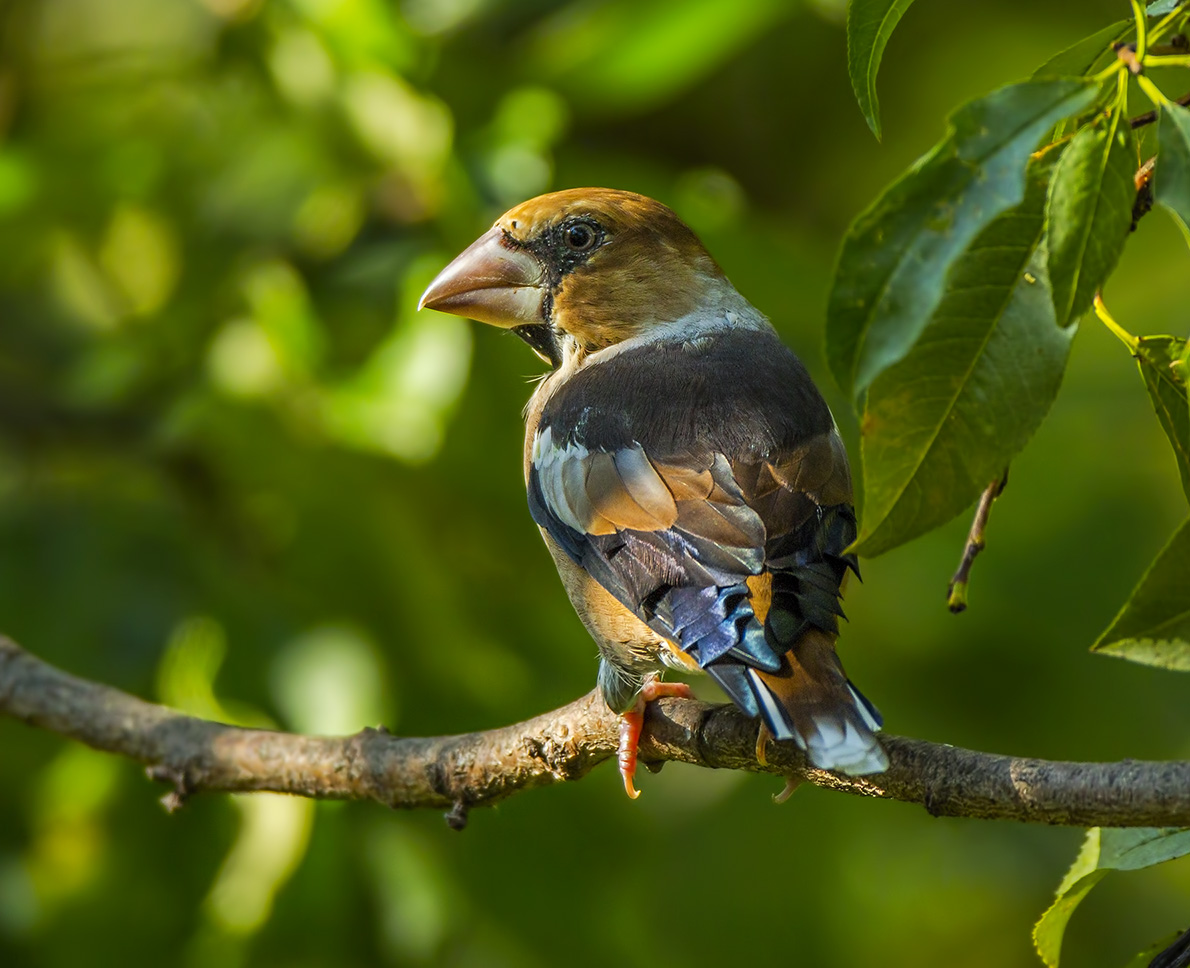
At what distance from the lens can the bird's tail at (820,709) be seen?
2.02 meters

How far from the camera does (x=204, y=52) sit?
5137mm

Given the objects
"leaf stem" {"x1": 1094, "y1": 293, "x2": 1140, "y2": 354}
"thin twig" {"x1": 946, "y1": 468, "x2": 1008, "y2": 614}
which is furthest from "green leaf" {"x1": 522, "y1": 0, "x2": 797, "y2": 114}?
"leaf stem" {"x1": 1094, "y1": 293, "x2": 1140, "y2": 354}

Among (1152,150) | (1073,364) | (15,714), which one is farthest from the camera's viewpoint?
(1073,364)

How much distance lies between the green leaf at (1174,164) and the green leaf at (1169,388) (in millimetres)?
351

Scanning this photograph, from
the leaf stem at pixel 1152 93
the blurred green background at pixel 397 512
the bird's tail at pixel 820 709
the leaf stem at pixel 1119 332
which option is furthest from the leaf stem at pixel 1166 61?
the blurred green background at pixel 397 512

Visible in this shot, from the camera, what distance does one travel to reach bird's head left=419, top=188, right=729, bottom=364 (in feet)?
11.4

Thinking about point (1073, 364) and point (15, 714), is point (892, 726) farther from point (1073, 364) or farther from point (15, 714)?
point (15, 714)

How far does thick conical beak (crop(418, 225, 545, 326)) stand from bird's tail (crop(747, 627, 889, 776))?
144 centimetres

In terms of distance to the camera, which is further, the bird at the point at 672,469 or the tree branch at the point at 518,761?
the bird at the point at 672,469

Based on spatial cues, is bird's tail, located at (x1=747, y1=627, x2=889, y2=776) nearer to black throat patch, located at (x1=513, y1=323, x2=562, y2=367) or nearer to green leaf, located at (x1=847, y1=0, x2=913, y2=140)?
green leaf, located at (x1=847, y1=0, x2=913, y2=140)

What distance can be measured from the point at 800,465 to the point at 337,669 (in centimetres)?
199

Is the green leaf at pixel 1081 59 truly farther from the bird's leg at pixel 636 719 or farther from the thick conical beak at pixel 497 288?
the thick conical beak at pixel 497 288

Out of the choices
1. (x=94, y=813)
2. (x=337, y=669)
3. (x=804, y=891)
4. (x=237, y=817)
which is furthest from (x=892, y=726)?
(x=94, y=813)

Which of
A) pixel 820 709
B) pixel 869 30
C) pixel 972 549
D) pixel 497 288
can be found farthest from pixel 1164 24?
pixel 497 288
